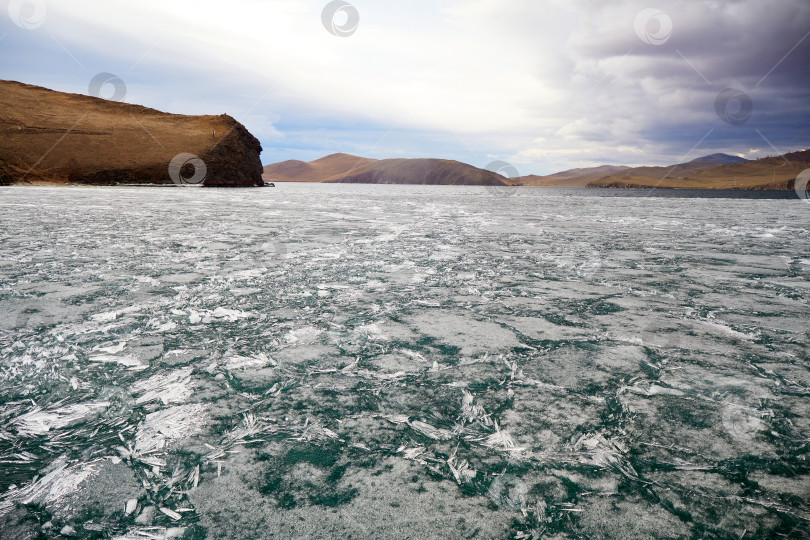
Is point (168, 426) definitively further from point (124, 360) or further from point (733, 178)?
point (733, 178)

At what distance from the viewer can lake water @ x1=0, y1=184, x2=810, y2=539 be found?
4.92 feet

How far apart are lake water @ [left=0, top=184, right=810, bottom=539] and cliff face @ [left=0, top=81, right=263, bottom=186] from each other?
50.2m

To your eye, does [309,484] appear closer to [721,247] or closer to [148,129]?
Answer: [721,247]

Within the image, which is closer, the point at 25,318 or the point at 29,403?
the point at 29,403

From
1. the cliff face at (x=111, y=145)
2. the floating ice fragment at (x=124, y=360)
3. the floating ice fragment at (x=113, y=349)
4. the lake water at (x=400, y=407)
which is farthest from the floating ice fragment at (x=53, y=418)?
the cliff face at (x=111, y=145)

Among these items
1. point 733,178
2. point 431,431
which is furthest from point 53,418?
point 733,178

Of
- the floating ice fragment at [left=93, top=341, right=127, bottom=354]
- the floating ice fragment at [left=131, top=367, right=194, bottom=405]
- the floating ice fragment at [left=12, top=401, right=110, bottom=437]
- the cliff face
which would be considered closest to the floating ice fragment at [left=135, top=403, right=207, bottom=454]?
the floating ice fragment at [left=131, top=367, right=194, bottom=405]

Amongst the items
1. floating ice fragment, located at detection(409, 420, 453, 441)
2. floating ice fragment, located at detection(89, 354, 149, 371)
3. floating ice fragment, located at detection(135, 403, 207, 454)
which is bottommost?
floating ice fragment, located at detection(135, 403, 207, 454)

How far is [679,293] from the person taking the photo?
4.60 m

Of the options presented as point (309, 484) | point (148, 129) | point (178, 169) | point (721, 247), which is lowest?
point (309, 484)

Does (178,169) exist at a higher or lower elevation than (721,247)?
higher

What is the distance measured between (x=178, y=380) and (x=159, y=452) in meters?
0.72

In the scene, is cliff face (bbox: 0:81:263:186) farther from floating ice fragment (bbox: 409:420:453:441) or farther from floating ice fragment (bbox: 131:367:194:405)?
floating ice fragment (bbox: 409:420:453:441)

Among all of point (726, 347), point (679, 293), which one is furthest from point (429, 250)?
point (726, 347)
